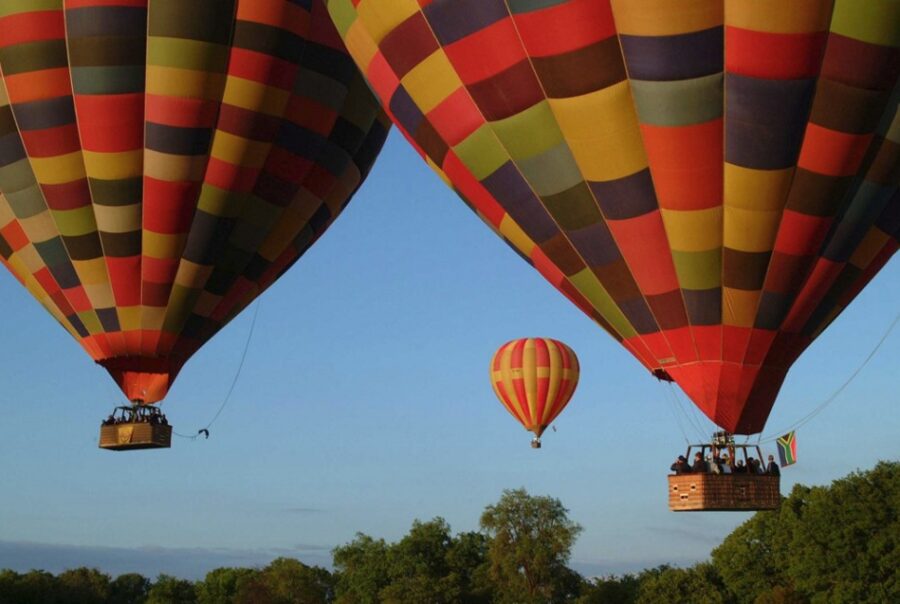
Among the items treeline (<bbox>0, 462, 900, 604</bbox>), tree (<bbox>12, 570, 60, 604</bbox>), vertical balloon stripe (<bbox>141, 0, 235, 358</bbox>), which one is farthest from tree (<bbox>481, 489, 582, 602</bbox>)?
vertical balloon stripe (<bbox>141, 0, 235, 358</bbox>)

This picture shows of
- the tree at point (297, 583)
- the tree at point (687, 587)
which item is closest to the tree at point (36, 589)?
the tree at point (297, 583)

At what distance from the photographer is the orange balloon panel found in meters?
31.5

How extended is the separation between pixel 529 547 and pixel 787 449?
42.8 m

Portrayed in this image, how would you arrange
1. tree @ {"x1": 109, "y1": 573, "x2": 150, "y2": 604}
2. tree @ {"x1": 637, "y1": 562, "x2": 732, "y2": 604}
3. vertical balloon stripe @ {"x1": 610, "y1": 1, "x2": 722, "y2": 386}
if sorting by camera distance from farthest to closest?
1. tree @ {"x1": 109, "y1": 573, "x2": 150, "y2": 604}
2. tree @ {"x1": 637, "y1": 562, "x2": 732, "y2": 604}
3. vertical balloon stripe @ {"x1": 610, "y1": 1, "x2": 722, "y2": 386}

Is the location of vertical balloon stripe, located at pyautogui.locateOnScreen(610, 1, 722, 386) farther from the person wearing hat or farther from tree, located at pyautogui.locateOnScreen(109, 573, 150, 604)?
tree, located at pyautogui.locateOnScreen(109, 573, 150, 604)

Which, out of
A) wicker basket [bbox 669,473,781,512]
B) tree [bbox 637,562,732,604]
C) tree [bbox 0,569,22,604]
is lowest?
wicker basket [bbox 669,473,781,512]

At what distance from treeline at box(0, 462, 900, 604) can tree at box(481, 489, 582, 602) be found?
0.05 meters

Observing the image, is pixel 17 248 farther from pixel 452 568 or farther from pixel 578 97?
pixel 452 568

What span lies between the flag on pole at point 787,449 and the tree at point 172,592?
67.3 meters

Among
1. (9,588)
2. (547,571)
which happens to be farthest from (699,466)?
(9,588)

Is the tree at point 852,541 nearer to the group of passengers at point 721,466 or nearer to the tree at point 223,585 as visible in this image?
the group of passengers at point 721,466

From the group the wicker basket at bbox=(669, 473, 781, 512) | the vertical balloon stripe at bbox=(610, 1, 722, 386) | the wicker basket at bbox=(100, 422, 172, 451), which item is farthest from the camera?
the wicker basket at bbox=(100, 422, 172, 451)

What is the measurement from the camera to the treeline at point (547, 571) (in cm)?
3803

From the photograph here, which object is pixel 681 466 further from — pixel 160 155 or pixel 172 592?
pixel 172 592
